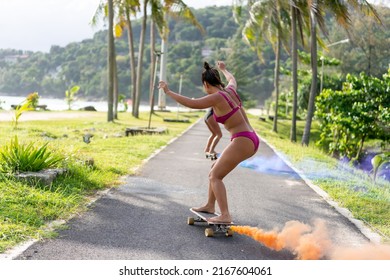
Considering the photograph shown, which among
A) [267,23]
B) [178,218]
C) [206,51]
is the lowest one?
[178,218]

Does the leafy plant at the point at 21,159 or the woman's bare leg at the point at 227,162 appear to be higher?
the woman's bare leg at the point at 227,162

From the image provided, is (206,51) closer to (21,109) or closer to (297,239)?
(21,109)

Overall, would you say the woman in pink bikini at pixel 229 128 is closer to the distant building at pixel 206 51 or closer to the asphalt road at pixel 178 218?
the asphalt road at pixel 178 218

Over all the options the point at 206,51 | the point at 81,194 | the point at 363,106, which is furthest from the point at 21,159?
the point at 206,51

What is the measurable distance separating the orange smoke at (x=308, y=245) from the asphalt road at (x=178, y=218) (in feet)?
0.31

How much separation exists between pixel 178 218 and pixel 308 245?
1824 millimetres

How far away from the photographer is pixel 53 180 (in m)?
7.27

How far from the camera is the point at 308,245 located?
4977mm

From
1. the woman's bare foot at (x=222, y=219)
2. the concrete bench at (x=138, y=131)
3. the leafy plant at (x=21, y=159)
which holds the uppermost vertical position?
the leafy plant at (x=21, y=159)

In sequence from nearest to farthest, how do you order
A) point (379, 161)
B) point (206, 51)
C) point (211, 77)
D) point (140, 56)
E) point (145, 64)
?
point (211, 77) → point (379, 161) → point (140, 56) → point (145, 64) → point (206, 51)

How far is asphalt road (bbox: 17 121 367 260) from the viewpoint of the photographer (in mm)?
4738

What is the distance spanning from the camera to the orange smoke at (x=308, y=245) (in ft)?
16.0

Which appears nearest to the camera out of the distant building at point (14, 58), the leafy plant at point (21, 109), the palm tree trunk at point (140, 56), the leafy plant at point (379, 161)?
the leafy plant at point (21, 109)

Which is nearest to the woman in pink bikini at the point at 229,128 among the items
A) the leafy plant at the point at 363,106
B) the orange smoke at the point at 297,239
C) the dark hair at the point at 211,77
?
the dark hair at the point at 211,77
